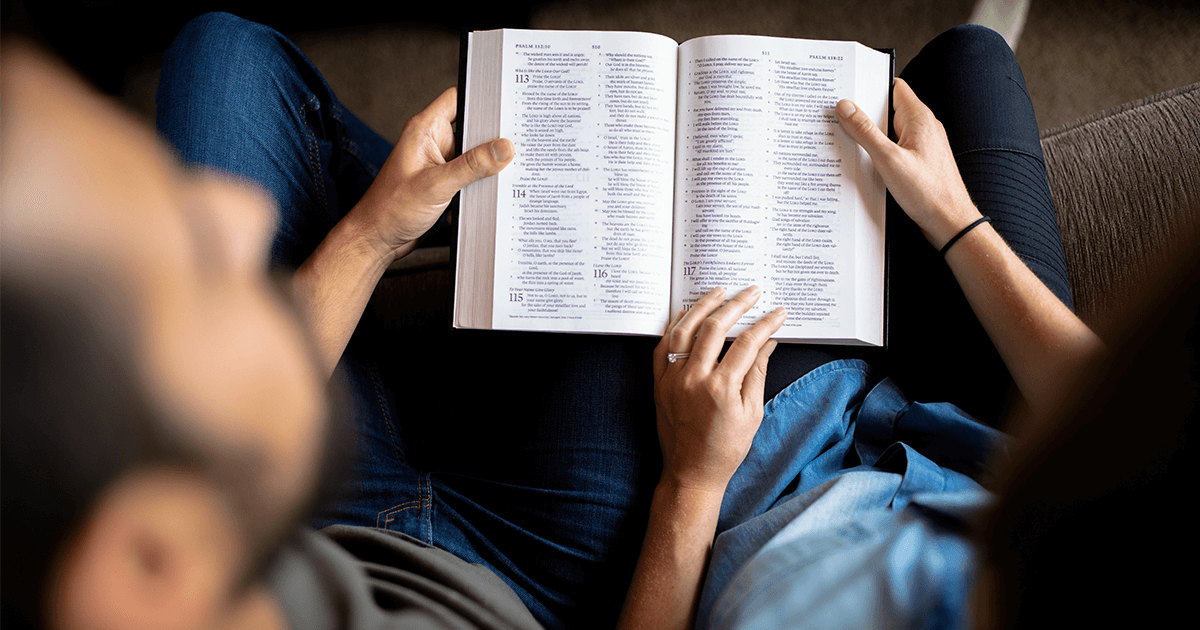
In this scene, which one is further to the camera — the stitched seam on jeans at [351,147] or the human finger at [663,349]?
the stitched seam on jeans at [351,147]

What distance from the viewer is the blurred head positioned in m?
0.24

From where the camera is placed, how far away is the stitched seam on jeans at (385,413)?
2.80ft

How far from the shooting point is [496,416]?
2.82 feet

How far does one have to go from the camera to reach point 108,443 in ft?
0.84

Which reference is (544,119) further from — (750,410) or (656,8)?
(656,8)

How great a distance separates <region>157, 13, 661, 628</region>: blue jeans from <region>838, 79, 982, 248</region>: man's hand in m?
0.34

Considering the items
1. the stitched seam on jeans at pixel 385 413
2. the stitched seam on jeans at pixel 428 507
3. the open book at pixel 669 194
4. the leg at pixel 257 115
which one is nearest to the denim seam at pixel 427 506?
the stitched seam on jeans at pixel 428 507

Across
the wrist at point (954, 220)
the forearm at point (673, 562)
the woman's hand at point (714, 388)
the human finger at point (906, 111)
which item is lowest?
the forearm at point (673, 562)

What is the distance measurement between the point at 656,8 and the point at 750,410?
3.72ft

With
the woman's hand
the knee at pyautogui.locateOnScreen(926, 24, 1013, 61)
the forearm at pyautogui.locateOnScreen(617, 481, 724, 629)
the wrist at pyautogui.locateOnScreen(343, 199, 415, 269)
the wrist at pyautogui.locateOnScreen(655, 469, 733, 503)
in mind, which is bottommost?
the forearm at pyautogui.locateOnScreen(617, 481, 724, 629)

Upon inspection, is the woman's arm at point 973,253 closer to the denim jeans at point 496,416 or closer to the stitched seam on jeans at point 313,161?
the denim jeans at point 496,416

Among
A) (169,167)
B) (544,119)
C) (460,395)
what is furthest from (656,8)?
(169,167)

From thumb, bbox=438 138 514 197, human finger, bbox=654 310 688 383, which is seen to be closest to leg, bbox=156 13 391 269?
thumb, bbox=438 138 514 197

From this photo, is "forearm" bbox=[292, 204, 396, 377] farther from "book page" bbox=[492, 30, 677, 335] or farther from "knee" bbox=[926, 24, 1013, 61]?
"knee" bbox=[926, 24, 1013, 61]
